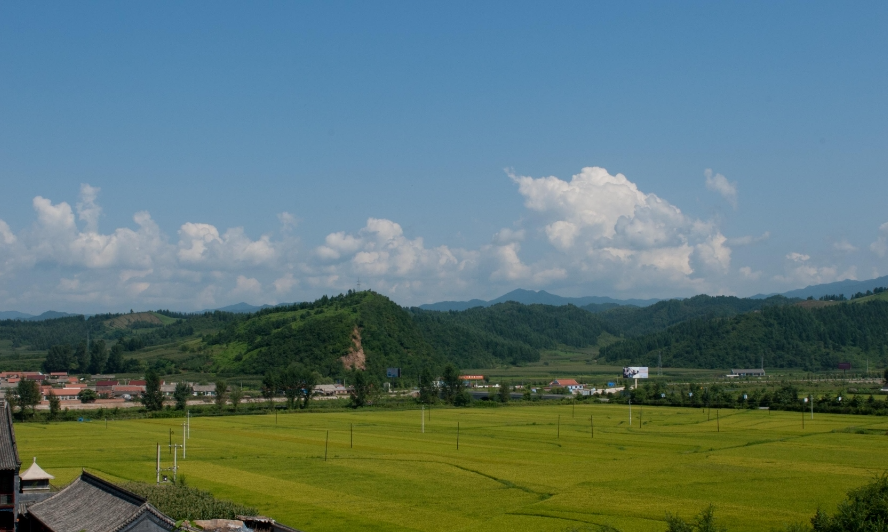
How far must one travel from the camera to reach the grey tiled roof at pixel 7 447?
35625 millimetres

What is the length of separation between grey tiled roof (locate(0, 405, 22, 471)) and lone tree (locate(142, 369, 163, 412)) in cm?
7910

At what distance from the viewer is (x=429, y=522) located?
132 feet

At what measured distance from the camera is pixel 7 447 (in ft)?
121

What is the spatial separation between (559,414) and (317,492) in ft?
215

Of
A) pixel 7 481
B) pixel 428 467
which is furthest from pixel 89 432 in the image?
pixel 7 481

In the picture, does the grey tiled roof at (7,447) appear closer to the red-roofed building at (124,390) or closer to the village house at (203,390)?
the village house at (203,390)

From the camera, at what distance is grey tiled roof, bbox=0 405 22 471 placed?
35.6m

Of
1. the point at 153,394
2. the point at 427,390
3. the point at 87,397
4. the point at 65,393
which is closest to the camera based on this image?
the point at 153,394

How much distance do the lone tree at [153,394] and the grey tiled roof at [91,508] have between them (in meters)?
81.8

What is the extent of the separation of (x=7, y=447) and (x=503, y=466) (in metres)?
33.6

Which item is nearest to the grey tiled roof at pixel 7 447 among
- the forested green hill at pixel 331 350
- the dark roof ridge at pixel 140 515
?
the dark roof ridge at pixel 140 515

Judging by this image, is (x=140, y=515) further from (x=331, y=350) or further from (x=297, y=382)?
(x=331, y=350)

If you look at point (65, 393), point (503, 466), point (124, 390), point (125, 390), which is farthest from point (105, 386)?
point (503, 466)

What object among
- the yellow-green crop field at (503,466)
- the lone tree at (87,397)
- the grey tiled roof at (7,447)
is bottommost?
the yellow-green crop field at (503,466)
